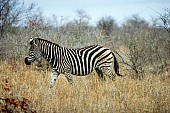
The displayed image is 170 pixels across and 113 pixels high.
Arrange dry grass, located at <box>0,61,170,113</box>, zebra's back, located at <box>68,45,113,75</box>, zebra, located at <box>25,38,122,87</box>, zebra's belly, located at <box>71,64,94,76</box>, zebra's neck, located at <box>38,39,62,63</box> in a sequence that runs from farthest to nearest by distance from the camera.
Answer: zebra's back, located at <box>68,45,113,75</box> < zebra's belly, located at <box>71,64,94,76</box> < zebra's neck, located at <box>38,39,62,63</box> < zebra, located at <box>25,38,122,87</box> < dry grass, located at <box>0,61,170,113</box>

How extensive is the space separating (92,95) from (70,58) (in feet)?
7.20

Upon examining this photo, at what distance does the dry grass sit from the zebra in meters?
0.48

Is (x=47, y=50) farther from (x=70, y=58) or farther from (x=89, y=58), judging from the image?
(x=89, y=58)

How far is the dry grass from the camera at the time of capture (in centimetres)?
684

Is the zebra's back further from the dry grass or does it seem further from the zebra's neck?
the dry grass

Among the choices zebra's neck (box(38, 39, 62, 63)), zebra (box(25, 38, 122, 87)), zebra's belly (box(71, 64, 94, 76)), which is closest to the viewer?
zebra (box(25, 38, 122, 87))

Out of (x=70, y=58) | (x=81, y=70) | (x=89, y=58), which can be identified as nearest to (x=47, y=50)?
(x=70, y=58)

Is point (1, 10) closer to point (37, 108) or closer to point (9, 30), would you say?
point (9, 30)

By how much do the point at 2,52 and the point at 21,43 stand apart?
103 centimetres

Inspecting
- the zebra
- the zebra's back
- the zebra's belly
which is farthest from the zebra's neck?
the zebra's belly

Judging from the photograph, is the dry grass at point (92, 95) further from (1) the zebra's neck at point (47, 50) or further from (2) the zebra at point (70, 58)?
(1) the zebra's neck at point (47, 50)

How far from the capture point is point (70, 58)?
31.3ft

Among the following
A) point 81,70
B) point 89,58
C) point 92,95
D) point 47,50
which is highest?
point 47,50

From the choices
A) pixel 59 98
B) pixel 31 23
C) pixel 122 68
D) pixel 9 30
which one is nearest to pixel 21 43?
pixel 31 23
